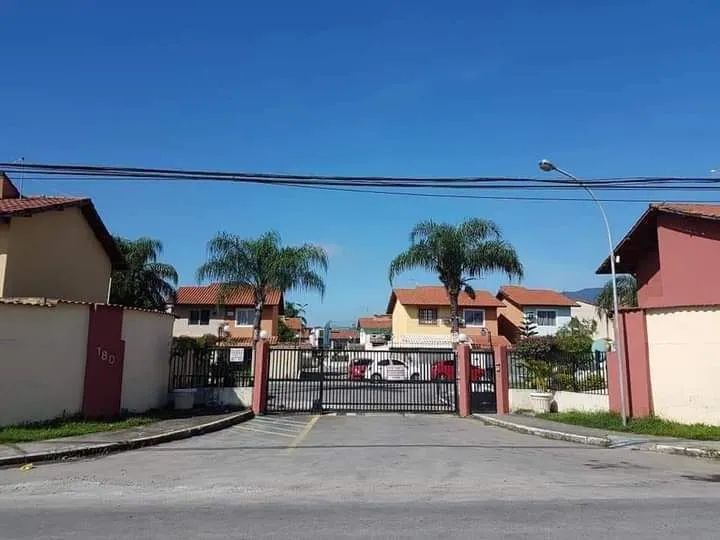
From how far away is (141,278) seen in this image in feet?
146

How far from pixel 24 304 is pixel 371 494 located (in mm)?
10119

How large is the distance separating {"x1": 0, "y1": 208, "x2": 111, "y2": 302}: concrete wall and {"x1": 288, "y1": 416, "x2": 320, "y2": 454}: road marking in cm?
950

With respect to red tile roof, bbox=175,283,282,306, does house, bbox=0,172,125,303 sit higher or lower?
lower

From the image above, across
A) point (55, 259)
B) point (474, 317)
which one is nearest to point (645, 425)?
point (55, 259)

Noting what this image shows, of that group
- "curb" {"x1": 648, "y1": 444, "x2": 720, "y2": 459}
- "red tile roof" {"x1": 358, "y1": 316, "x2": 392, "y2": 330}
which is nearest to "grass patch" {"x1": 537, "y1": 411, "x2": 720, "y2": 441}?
"curb" {"x1": 648, "y1": 444, "x2": 720, "y2": 459}

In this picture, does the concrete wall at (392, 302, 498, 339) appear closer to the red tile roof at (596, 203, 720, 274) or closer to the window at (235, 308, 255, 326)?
the window at (235, 308, 255, 326)

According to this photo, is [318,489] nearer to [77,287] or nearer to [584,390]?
[584,390]

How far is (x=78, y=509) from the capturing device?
7.81 m

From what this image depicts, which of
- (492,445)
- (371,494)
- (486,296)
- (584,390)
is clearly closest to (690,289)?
(584,390)

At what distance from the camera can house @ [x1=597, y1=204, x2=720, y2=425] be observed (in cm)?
1634

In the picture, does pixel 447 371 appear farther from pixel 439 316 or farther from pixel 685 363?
pixel 439 316

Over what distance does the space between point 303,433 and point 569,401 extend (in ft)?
31.1

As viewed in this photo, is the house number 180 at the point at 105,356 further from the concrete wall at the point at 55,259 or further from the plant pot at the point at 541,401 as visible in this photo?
the plant pot at the point at 541,401

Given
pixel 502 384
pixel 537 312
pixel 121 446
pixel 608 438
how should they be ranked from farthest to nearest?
pixel 537 312
pixel 502 384
pixel 608 438
pixel 121 446
